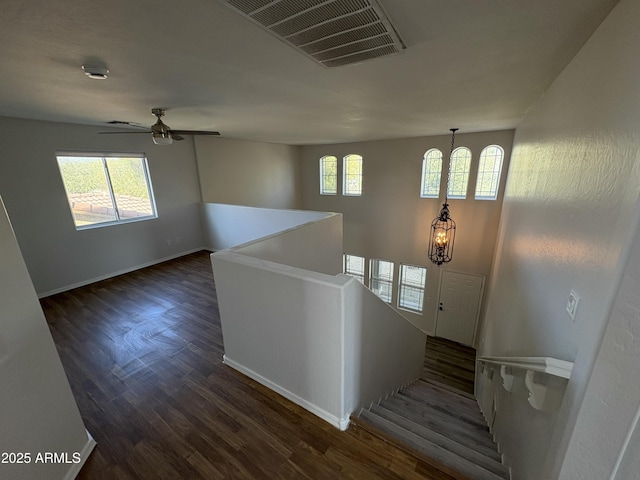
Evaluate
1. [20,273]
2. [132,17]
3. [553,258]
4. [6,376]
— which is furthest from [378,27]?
[6,376]

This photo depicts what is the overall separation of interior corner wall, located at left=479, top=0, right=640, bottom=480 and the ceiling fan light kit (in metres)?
2.80

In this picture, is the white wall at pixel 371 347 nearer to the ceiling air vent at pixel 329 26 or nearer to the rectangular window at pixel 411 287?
the ceiling air vent at pixel 329 26

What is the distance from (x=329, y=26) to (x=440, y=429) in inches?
129

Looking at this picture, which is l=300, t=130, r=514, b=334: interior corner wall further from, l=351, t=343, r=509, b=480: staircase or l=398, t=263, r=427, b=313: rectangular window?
Result: l=351, t=343, r=509, b=480: staircase

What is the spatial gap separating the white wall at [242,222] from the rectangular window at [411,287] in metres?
3.83

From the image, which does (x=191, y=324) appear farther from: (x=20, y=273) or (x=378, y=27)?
(x=378, y=27)

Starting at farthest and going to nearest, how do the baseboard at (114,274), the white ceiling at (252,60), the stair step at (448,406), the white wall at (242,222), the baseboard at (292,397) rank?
the white wall at (242,222) < the baseboard at (114,274) < the stair step at (448,406) < the baseboard at (292,397) < the white ceiling at (252,60)

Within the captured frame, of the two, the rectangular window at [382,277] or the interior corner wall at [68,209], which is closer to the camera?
the interior corner wall at [68,209]

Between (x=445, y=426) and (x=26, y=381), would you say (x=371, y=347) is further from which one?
(x=26, y=381)

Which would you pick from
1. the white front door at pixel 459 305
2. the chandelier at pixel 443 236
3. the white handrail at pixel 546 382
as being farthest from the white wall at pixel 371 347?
the white front door at pixel 459 305

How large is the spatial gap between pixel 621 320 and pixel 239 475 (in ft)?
6.73

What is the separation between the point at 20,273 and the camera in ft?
4.46

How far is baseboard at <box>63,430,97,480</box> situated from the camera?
154 cm

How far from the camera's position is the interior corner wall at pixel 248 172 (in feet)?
18.5
